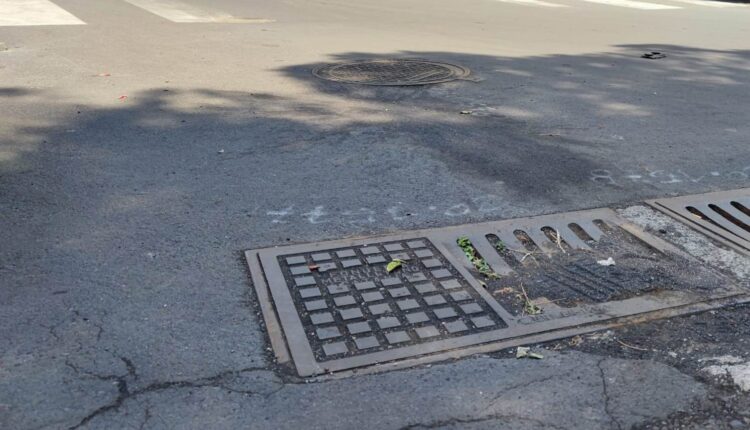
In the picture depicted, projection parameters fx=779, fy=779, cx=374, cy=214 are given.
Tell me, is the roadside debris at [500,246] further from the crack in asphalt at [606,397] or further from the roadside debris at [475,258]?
the crack in asphalt at [606,397]

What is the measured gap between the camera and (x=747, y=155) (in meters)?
6.23

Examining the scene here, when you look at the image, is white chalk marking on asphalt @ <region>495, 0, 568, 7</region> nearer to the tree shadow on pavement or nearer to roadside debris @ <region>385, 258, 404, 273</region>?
the tree shadow on pavement

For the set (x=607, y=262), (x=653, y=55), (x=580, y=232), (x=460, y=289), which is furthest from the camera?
(x=653, y=55)

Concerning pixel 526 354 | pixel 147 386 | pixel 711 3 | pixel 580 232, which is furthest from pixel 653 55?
pixel 711 3

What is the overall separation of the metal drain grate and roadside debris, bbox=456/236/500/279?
1.44 m

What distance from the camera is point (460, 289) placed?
3918 mm

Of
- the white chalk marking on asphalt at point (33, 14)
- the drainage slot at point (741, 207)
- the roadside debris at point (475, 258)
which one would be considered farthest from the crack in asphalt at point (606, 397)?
the white chalk marking on asphalt at point (33, 14)

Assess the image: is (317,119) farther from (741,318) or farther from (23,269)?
(741,318)

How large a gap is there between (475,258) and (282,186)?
1.62 metres

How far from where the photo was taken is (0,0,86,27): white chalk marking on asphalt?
12.4 metres

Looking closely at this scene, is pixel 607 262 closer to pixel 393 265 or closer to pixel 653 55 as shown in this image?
pixel 393 265

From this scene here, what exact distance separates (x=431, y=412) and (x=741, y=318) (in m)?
1.70

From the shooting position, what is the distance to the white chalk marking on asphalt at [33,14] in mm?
12430

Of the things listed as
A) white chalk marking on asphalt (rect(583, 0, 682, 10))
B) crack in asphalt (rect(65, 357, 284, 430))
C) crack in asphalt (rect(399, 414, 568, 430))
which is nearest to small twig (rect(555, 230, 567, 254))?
crack in asphalt (rect(399, 414, 568, 430))
